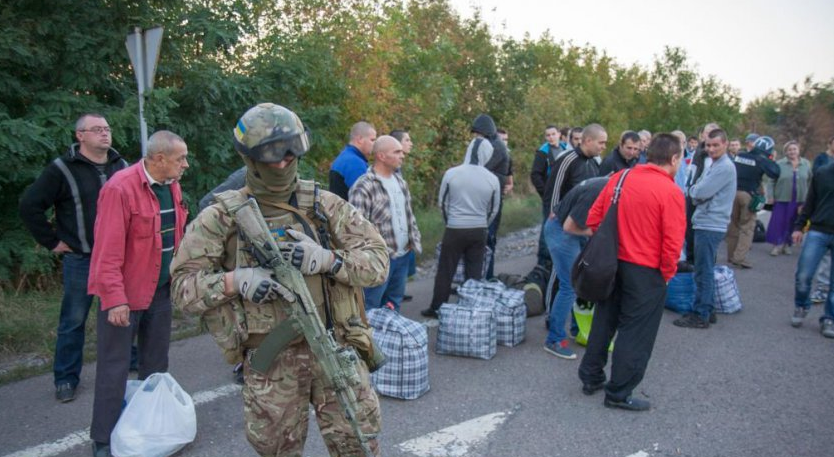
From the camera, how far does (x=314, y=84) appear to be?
9570mm

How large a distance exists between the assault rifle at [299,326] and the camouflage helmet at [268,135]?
0.20 metres

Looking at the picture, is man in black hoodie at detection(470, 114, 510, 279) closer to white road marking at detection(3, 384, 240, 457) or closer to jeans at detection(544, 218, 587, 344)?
jeans at detection(544, 218, 587, 344)

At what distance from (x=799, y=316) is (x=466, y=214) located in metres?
3.76

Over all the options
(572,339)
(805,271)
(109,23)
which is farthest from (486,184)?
(109,23)

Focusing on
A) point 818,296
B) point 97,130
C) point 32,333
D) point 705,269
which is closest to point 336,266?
point 97,130

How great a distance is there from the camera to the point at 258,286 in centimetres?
239

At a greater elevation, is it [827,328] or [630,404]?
[827,328]

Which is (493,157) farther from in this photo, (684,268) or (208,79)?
(208,79)

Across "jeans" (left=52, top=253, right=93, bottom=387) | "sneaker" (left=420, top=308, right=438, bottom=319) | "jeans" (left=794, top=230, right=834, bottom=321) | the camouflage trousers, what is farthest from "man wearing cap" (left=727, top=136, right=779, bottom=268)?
"jeans" (left=52, top=253, right=93, bottom=387)

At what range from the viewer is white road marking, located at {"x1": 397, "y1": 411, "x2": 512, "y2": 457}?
3973mm

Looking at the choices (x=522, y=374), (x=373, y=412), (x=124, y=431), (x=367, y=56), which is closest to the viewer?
(x=373, y=412)

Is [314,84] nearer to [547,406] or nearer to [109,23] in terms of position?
[109,23]

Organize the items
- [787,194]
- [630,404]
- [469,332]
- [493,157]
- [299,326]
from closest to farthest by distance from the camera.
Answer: [299,326] → [630,404] → [469,332] → [493,157] → [787,194]

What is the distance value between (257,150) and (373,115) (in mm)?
9148
